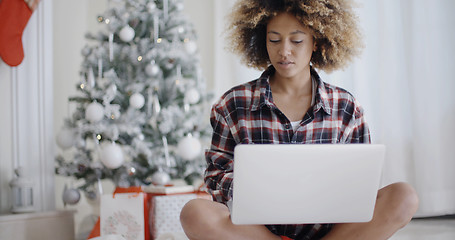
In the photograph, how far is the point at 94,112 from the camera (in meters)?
2.59

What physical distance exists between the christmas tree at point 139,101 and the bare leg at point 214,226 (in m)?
1.24

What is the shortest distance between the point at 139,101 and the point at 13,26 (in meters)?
0.74

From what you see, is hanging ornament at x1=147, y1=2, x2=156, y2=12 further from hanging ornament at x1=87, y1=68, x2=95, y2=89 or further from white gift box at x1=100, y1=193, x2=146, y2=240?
white gift box at x1=100, y1=193, x2=146, y2=240

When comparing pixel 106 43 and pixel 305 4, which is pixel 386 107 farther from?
pixel 106 43

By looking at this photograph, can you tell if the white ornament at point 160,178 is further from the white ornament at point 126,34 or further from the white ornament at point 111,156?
the white ornament at point 126,34

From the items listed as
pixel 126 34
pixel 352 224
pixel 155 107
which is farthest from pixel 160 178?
pixel 352 224

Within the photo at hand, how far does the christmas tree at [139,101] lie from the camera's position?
2.66 meters

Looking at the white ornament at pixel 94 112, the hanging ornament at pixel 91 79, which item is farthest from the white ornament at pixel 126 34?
the white ornament at pixel 94 112

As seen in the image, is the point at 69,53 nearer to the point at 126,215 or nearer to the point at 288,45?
the point at 126,215

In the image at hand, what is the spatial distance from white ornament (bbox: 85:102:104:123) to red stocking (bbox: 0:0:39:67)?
1.49 feet

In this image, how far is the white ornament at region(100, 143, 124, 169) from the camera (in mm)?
2545

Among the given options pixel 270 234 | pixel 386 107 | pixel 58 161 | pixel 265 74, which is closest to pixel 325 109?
pixel 265 74

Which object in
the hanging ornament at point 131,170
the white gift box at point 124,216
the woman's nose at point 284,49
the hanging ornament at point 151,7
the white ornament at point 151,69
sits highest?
the hanging ornament at point 151,7

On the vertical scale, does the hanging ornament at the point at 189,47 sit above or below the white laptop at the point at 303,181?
above
